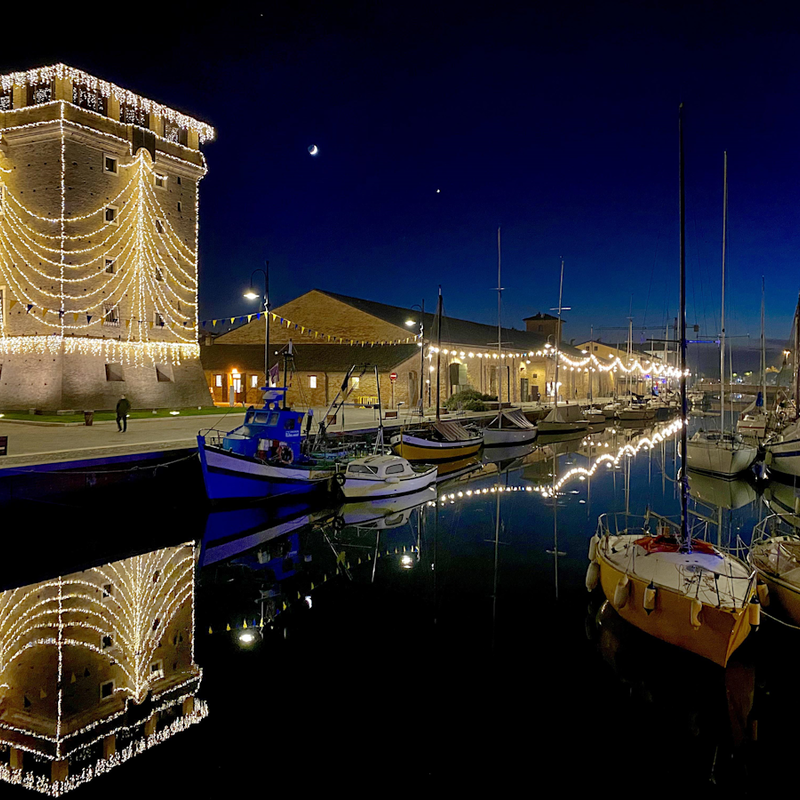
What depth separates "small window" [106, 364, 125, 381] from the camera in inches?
1110

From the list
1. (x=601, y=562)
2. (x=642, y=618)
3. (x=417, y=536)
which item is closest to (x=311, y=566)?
(x=417, y=536)

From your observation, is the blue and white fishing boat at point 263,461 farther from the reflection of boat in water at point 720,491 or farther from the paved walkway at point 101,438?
the reflection of boat in water at point 720,491

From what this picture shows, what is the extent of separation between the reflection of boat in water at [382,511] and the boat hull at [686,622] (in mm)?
8717

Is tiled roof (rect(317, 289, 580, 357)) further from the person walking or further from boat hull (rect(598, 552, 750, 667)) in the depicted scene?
boat hull (rect(598, 552, 750, 667))

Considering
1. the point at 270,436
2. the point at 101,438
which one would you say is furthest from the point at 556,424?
the point at 101,438

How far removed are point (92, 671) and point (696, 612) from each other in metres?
8.73

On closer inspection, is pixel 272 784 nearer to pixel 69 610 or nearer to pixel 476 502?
pixel 69 610

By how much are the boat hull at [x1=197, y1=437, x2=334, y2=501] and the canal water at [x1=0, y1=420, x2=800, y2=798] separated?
2.23 meters

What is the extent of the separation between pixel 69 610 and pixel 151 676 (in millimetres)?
3374

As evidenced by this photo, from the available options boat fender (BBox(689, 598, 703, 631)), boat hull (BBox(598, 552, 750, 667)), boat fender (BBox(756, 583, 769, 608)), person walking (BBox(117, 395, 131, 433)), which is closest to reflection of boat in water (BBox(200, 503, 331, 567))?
person walking (BBox(117, 395, 131, 433))

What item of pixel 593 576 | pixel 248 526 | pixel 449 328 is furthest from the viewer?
pixel 449 328

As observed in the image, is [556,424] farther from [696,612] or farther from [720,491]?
[696,612]

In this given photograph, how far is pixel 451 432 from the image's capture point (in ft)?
94.3

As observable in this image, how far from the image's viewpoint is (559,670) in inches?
332
